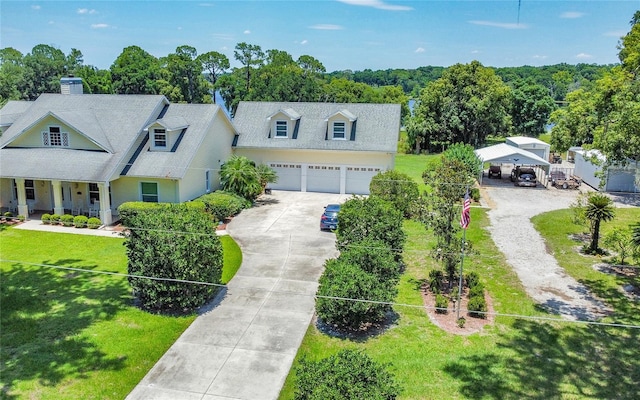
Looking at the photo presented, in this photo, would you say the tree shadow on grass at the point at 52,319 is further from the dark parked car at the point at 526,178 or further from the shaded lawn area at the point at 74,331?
the dark parked car at the point at 526,178

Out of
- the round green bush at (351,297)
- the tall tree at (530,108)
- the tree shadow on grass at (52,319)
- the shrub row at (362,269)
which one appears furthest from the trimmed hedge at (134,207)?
the tall tree at (530,108)

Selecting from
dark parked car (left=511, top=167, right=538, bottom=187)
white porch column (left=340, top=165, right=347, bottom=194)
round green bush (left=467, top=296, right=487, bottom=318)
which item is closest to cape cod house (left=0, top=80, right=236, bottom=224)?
white porch column (left=340, top=165, right=347, bottom=194)

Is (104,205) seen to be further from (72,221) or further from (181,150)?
(181,150)

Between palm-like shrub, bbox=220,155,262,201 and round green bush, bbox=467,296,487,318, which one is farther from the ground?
palm-like shrub, bbox=220,155,262,201

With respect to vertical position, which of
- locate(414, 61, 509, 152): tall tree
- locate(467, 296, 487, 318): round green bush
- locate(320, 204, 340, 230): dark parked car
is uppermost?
locate(414, 61, 509, 152): tall tree

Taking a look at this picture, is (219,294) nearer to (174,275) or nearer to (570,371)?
(174,275)

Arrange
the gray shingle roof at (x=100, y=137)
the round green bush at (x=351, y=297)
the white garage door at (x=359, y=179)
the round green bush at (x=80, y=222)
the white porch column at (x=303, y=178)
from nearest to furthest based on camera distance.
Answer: the round green bush at (x=351, y=297)
the round green bush at (x=80, y=222)
the gray shingle roof at (x=100, y=137)
the white garage door at (x=359, y=179)
the white porch column at (x=303, y=178)

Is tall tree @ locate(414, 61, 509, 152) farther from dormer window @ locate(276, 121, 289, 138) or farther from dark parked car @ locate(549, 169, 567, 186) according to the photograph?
dormer window @ locate(276, 121, 289, 138)

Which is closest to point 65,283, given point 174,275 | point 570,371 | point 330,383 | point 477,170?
point 174,275
